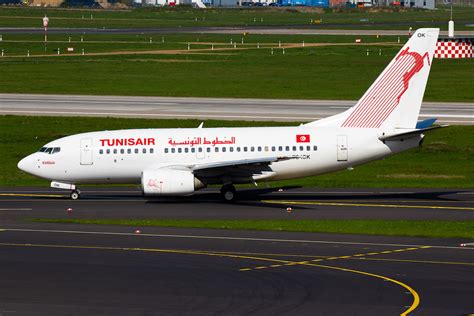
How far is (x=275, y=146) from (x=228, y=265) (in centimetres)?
1699

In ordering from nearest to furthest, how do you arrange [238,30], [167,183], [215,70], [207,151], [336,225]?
1. [336,225]
2. [167,183]
3. [207,151]
4. [215,70]
5. [238,30]

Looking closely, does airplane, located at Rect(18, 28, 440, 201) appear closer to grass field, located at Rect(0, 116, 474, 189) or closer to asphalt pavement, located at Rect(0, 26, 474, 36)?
grass field, located at Rect(0, 116, 474, 189)

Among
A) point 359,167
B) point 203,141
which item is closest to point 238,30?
point 359,167

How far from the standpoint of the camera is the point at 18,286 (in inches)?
1337

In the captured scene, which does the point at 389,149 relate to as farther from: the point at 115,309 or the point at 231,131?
the point at 115,309

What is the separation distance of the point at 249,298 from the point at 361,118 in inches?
912

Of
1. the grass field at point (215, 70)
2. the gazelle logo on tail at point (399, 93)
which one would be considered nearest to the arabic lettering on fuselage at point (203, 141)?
the gazelle logo on tail at point (399, 93)

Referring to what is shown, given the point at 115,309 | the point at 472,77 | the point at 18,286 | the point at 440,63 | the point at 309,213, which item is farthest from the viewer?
the point at 440,63

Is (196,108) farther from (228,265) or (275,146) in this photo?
(228,265)

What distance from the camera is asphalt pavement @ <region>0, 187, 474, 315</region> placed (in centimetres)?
3142

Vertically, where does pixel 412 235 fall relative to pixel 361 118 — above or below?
below

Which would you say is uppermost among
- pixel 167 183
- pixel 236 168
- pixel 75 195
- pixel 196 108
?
pixel 236 168

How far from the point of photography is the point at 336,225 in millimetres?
46125

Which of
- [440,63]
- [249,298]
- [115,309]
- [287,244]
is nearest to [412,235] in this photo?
[287,244]
